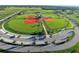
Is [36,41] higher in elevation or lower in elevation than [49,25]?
lower

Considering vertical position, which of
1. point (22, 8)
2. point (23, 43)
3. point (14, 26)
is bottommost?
point (23, 43)

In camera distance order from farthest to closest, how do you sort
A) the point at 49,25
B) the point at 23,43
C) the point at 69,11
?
1. the point at 69,11
2. the point at 49,25
3. the point at 23,43

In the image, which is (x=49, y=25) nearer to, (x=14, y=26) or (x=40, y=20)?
(x=40, y=20)

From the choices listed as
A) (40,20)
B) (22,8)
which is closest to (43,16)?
(40,20)

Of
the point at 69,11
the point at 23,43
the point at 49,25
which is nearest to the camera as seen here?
Answer: the point at 23,43

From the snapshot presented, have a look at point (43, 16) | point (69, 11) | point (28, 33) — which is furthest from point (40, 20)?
point (69, 11)

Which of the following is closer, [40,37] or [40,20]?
Answer: [40,37]
